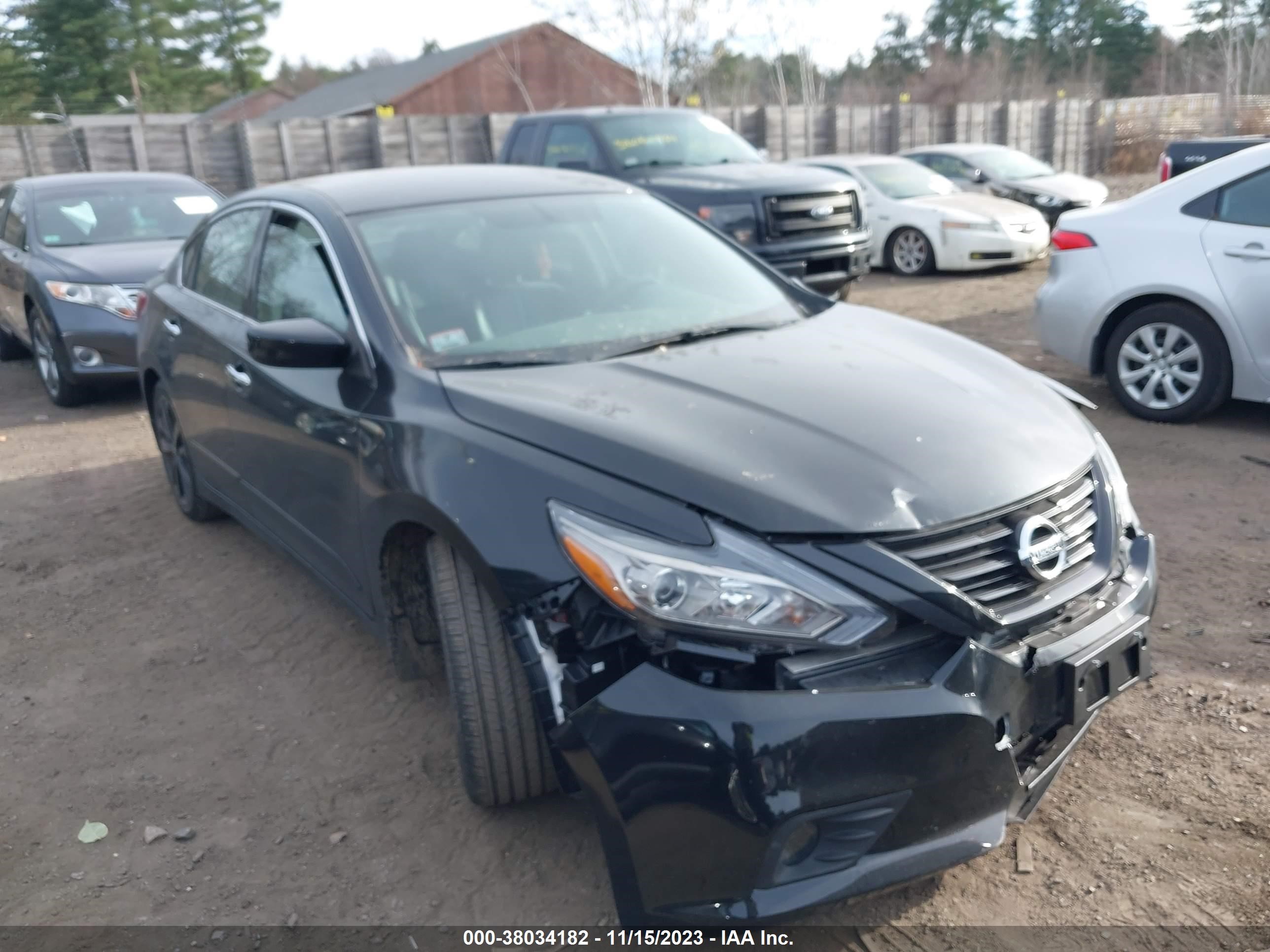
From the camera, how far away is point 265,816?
3152 millimetres

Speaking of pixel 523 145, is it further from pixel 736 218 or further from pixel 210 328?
pixel 210 328

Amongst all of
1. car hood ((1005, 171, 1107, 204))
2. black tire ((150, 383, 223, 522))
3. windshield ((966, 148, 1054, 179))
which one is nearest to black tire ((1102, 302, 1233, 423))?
black tire ((150, 383, 223, 522))

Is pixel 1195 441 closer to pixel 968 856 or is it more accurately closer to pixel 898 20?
pixel 968 856

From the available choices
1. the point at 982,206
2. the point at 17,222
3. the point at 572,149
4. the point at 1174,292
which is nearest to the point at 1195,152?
the point at 982,206

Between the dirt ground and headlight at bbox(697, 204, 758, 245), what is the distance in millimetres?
5133

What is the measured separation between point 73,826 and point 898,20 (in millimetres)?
70455

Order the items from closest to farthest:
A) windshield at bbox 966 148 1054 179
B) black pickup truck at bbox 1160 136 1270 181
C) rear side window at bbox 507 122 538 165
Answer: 1. black pickup truck at bbox 1160 136 1270 181
2. rear side window at bbox 507 122 538 165
3. windshield at bbox 966 148 1054 179

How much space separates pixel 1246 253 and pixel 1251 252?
0.02 metres

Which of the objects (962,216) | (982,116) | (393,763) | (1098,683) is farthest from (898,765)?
(982,116)

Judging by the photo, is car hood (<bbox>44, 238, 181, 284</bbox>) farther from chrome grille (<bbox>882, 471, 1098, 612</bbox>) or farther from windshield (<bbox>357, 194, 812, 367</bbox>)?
chrome grille (<bbox>882, 471, 1098, 612</bbox>)

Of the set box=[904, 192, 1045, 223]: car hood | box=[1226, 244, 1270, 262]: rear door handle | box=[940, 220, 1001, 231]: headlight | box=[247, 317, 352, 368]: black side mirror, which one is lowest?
box=[940, 220, 1001, 231]: headlight

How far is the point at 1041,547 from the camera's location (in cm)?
252

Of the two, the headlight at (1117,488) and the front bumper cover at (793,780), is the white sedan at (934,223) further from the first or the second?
the front bumper cover at (793,780)

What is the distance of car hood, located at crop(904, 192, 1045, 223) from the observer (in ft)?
41.9
